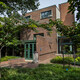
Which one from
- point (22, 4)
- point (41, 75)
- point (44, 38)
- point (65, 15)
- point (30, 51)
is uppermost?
point (65, 15)

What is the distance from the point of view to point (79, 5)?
1.83 meters

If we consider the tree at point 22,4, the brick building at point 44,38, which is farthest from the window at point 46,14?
the tree at point 22,4

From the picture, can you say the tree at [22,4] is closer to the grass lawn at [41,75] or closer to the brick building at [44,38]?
the brick building at [44,38]

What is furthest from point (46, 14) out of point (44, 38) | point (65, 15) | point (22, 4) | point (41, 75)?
point (41, 75)

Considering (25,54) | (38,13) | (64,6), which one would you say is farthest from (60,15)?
(25,54)

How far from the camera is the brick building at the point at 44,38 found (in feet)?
39.1

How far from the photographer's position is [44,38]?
12945mm

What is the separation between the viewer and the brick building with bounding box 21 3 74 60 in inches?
469

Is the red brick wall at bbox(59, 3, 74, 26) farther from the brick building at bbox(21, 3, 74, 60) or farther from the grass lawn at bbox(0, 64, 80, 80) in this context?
the grass lawn at bbox(0, 64, 80, 80)

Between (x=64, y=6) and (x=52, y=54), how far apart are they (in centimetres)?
1243

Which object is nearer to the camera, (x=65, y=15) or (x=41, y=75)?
(x=41, y=75)

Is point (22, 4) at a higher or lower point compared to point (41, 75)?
higher

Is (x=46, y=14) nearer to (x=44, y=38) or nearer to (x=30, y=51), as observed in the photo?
(x=44, y=38)

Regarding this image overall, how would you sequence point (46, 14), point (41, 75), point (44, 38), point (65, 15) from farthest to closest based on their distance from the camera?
point (65, 15)
point (46, 14)
point (44, 38)
point (41, 75)
